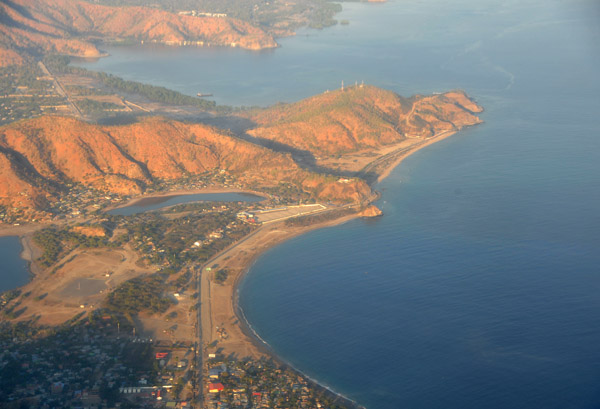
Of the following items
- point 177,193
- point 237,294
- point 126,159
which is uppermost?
point 126,159

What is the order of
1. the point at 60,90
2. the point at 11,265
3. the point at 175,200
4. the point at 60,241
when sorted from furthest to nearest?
the point at 60,90, the point at 175,200, the point at 60,241, the point at 11,265

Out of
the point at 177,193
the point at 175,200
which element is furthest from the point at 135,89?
the point at 175,200

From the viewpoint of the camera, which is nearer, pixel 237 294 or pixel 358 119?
pixel 237 294

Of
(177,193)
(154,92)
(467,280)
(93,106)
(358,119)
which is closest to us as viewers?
(467,280)

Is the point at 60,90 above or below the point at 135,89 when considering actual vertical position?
above

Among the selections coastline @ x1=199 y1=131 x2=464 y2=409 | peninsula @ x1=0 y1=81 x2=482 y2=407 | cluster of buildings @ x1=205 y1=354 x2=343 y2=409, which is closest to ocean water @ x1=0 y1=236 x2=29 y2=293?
peninsula @ x1=0 y1=81 x2=482 y2=407

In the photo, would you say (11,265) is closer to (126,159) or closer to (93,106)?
(126,159)

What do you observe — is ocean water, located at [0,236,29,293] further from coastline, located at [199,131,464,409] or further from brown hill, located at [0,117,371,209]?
coastline, located at [199,131,464,409]
